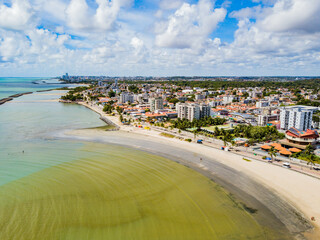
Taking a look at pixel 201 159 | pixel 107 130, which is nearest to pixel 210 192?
pixel 201 159

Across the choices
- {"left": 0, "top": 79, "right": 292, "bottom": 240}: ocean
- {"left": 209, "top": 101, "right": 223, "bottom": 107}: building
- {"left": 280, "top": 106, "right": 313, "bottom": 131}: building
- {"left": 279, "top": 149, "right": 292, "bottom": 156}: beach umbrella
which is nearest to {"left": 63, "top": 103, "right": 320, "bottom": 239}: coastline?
{"left": 0, "top": 79, "right": 292, "bottom": 240}: ocean

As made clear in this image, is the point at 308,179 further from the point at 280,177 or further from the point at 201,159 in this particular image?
the point at 201,159

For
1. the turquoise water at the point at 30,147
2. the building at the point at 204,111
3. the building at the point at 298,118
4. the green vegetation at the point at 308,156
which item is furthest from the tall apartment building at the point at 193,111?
the green vegetation at the point at 308,156

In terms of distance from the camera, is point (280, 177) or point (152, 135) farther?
point (152, 135)

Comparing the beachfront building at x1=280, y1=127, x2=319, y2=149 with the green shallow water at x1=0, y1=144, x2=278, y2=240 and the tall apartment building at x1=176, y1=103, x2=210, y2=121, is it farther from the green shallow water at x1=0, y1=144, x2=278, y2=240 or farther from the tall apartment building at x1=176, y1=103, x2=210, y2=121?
the tall apartment building at x1=176, y1=103, x2=210, y2=121

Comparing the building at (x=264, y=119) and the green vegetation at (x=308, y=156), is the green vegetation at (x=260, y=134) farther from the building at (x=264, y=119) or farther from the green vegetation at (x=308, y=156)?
the building at (x=264, y=119)
